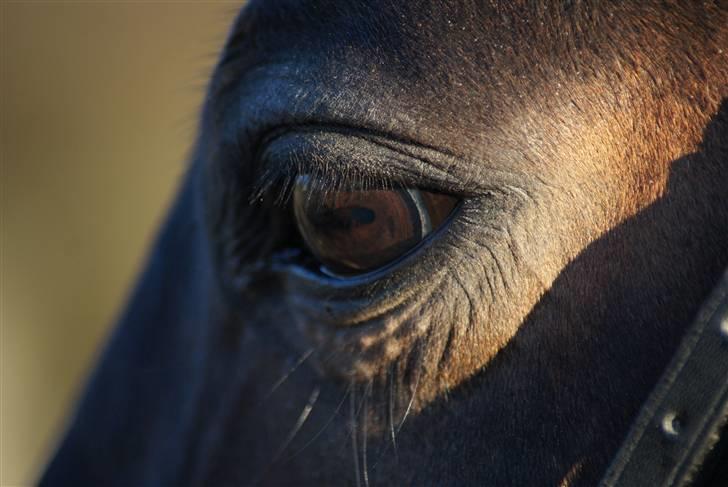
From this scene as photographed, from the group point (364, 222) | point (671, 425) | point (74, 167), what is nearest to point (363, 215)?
point (364, 222)

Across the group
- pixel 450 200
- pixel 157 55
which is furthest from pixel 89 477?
pixel 157 55

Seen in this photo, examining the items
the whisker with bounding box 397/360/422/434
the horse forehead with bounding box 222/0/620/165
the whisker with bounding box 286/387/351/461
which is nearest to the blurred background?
the whisker with bounding box 286/387/351/461

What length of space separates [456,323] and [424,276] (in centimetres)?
9

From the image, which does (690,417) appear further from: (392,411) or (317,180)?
(317,180)

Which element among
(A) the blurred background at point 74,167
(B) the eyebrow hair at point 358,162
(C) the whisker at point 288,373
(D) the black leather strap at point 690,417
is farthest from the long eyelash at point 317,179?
(A) the blurred background at point 74,167

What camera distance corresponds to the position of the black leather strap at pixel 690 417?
1.22m

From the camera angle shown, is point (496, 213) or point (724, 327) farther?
point (496, 213)

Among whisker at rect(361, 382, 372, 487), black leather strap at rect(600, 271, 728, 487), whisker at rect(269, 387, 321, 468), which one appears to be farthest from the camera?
whisker at rect(269, 387, 321, 468)

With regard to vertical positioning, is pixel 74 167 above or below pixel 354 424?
below

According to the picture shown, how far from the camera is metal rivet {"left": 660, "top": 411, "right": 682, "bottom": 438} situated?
4.11 ft

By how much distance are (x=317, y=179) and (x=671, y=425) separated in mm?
707

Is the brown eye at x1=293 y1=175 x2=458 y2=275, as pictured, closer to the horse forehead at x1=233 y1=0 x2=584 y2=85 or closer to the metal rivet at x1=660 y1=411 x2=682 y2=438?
the horse forehead at x1=233 y1=0 x2=584 y2=85

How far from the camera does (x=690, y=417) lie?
124cm

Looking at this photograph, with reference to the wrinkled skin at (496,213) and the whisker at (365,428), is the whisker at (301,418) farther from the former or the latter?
the whisker at (365,428)
